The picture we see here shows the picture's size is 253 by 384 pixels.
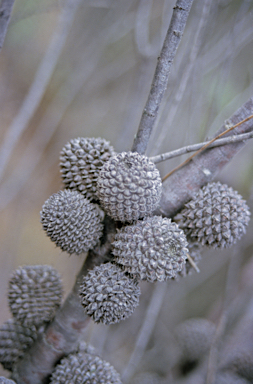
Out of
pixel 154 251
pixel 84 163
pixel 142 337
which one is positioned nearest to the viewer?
pixel 154 251

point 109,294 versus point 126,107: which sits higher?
point 126,107

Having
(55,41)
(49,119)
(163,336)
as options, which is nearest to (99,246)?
(55,41)

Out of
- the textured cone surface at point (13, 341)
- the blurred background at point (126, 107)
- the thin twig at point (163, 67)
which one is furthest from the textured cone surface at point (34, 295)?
the thin twig at point (163, 67)

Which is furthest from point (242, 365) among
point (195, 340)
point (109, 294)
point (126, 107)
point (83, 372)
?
point (126, 107)

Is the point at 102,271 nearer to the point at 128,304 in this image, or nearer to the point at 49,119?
the point at 128,304

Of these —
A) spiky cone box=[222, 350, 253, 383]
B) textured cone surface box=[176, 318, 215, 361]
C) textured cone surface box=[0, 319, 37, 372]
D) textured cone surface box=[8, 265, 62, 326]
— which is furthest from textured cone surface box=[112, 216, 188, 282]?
textured cone surface box=[176, 318, 215, 361]

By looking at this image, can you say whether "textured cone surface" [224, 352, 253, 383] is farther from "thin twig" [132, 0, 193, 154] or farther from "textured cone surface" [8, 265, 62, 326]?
"thin twig" [132, 0, 193, 154]

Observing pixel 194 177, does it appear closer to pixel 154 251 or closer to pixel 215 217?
pixel 215 217

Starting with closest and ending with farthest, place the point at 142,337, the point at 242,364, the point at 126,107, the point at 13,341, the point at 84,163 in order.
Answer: the point at 84,163
the point at 13,341
the point at 242,364
the point at 142,337
the point at 126,107
